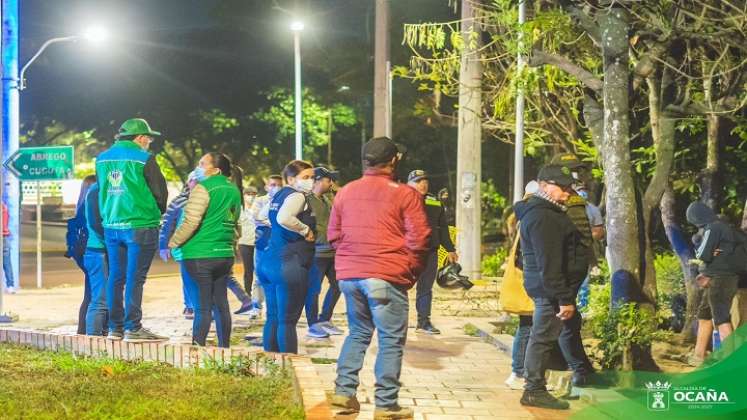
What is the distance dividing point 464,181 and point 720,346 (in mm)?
9185

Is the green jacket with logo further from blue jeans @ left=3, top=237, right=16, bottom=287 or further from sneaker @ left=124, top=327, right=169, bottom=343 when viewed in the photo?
blue jeans @ left=3, top=237, right=16, bottom=287

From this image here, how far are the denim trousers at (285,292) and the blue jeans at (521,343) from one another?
5.74 ft

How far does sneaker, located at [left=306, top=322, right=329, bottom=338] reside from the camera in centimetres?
1118

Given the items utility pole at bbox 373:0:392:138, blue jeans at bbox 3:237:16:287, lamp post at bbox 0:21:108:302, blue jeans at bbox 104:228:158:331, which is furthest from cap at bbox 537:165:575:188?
utility pole at bbox 373:0:392:138

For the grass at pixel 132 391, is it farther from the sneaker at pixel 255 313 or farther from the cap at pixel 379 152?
the sneaker at pixel 255 313

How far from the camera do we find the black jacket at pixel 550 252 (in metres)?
7.51

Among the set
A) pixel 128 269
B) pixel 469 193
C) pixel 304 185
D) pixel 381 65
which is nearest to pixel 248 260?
pixel 304 185

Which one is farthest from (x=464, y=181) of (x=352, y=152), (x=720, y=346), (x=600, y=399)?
(x=352, y=152)

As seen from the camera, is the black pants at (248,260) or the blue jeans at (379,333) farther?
the black pants at (248,260)

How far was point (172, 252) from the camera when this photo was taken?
9.33m

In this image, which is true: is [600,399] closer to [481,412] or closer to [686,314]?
[481,412]

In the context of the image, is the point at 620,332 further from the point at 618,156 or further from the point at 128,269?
the point at 128,269

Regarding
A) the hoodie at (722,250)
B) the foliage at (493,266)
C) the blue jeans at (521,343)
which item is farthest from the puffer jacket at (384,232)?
the foliage at (493,266)

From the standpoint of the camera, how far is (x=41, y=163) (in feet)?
54.7
